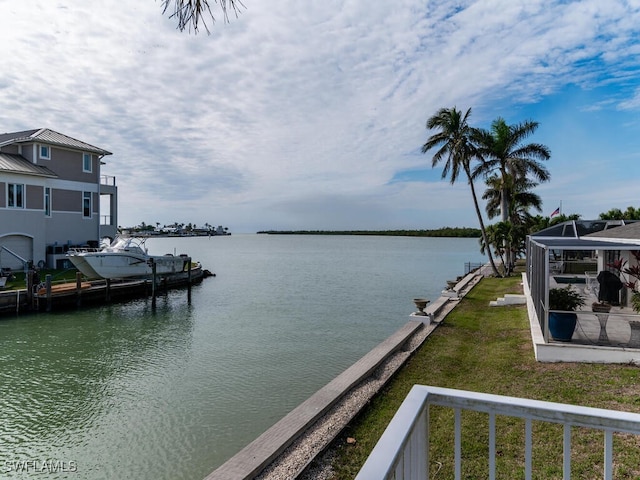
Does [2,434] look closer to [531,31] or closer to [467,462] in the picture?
[467,462]

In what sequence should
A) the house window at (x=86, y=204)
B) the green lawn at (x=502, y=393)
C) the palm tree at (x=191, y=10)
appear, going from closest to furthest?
the palm tree at (x=191, y=10), the green lawn at (x=502, y=393), the house window at (x=86, y=204)

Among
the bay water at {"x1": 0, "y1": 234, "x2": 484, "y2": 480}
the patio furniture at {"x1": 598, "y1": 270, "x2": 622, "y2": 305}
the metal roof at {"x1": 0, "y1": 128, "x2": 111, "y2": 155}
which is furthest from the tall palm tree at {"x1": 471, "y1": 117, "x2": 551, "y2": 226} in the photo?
the metal roof at {"x1": 0, "y1": 128, "x2": 111, "y2": 155}

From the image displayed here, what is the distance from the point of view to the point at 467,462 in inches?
184

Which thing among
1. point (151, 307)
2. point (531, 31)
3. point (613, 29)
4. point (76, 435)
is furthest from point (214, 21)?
point (151, 307)

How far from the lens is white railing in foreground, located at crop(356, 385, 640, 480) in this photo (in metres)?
1.66

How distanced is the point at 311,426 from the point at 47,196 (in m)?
28.3

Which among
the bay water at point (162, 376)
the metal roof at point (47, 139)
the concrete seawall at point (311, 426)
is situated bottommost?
the bay water at point (162, 376)

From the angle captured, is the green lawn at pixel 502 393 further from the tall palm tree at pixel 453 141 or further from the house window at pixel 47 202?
the house window at pixel 47 202

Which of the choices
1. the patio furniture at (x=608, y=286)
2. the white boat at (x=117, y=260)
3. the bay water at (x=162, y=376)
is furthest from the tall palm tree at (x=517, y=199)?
the white boat at (x=117, y=260)

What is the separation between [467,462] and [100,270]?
23847mm

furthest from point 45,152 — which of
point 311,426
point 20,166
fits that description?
point 311,426

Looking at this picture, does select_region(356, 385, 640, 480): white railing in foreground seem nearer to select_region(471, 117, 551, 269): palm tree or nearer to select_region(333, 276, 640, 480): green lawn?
select_region(333, 276, 640, 480): green lawn

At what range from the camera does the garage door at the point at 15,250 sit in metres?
24.5

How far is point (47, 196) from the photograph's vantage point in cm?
2741
